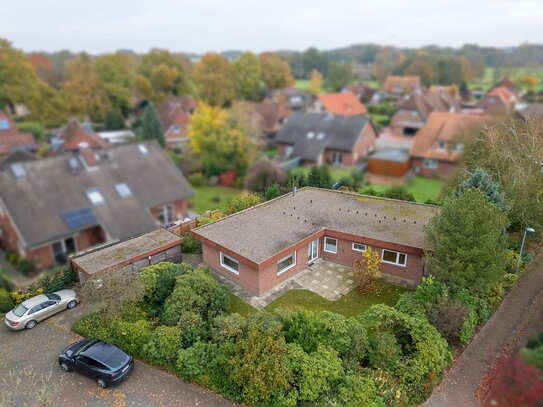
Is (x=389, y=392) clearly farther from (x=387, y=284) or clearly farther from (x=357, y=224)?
(x=357, y=224)

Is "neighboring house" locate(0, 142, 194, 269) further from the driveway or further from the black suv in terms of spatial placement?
the black suv

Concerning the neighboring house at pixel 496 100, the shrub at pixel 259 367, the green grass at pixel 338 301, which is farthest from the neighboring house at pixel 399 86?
the shrub at pixel 259 367

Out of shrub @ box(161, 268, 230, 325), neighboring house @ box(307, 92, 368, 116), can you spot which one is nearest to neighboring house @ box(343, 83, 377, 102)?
neighboring house @ box(307, 92, 368, 116)

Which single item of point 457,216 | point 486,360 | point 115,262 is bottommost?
point 486,360

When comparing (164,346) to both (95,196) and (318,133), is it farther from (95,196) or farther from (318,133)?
(318,133)

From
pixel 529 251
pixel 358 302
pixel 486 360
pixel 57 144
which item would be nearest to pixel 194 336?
pixel 358 302

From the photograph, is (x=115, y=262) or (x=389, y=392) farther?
(x=115, y=262)

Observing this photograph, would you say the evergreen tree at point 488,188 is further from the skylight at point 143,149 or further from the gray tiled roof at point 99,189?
the skylight at point 143,149

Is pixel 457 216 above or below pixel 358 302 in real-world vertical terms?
above
